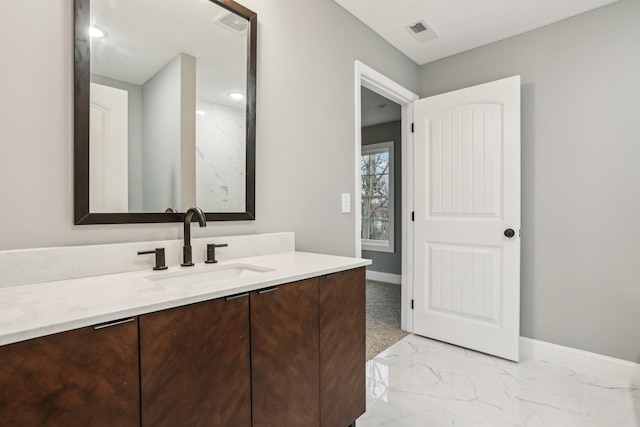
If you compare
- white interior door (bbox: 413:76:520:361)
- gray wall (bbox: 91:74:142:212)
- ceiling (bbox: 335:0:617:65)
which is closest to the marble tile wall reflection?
gray wall (bbox: 91:74:142:212)

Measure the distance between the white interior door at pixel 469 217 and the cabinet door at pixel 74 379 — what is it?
7.74 feet

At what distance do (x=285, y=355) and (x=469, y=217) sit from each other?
1.95 m

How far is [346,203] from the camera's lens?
2.17 metres

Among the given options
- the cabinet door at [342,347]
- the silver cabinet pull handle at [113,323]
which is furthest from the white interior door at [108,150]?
the cabinet door at [342,347]

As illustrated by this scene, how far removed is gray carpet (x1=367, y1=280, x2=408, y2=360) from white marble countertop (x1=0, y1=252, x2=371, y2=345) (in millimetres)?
1648

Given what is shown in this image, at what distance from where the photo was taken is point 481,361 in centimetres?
232

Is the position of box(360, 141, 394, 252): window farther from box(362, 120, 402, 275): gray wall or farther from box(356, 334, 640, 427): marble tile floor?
box(356, 334, 640, 427): marble tile floor

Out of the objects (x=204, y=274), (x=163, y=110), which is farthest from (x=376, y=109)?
(x=204, y=274)

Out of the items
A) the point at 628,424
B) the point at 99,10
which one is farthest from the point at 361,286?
the point at 628,424

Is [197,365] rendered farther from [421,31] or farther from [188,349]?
[421,31]

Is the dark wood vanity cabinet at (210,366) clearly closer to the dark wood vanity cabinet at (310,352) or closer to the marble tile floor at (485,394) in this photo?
the dark wood vanity cabinet at (310,352)

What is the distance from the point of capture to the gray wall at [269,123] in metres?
1.01

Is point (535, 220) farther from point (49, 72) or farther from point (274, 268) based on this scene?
point (49, 72)

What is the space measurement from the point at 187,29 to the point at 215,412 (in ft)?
4.83
